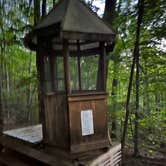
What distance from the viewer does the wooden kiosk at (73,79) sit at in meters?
2.85

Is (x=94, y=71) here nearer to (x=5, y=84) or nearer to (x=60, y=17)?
(x=60, y=17)

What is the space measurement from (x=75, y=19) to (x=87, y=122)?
134 cm

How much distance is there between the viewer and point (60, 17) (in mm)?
2832

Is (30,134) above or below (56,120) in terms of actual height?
below

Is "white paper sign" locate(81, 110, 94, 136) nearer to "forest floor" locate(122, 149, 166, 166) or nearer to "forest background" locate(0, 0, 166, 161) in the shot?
"forest background" locate(0, 0, 166, 161)

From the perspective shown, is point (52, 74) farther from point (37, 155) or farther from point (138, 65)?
point (138, 65)

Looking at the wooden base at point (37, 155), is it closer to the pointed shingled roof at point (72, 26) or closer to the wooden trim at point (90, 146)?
the wooden trim at point (90, 146)

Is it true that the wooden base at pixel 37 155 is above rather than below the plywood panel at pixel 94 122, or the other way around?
below

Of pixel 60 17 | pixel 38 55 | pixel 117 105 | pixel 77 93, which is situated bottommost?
pixel 117 105

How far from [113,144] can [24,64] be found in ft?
18.3

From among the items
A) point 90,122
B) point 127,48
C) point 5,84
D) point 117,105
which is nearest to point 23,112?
point 5,84

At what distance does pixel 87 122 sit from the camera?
2943 mm

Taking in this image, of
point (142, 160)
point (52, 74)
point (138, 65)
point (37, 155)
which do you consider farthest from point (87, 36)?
point (142, 160)

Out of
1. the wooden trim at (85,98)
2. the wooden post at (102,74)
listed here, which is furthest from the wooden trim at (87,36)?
the wooden trim at (85,98)
